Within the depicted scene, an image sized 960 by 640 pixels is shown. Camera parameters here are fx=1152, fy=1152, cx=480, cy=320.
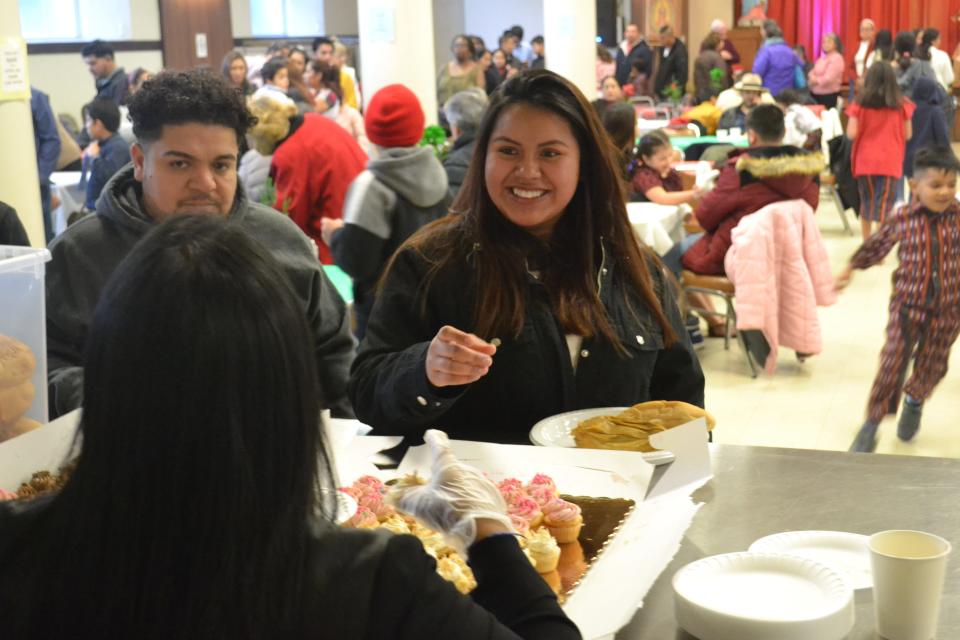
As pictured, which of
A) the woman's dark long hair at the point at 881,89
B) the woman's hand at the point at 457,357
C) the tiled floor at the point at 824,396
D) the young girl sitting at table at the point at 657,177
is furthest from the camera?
the woman's dark long hair at the point at 881,89

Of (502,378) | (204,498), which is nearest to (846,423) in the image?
(502,378)

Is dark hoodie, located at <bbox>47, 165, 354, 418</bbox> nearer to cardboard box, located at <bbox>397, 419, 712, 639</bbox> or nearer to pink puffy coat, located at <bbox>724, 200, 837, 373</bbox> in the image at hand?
cardboard box, located at <bbox>397, 419, 712, 639</bbox>

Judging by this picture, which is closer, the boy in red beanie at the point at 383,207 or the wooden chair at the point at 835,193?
the boy in red beanie at the point at 383,207

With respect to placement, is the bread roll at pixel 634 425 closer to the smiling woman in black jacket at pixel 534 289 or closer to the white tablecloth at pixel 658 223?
the smiling woman in black jacket at pixel 534 289

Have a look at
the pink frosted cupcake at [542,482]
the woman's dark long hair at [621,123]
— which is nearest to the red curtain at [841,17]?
the woman's dark long hair at [621,123]

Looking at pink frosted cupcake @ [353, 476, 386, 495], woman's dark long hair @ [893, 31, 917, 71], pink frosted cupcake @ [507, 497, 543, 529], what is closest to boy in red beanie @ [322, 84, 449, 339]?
pink frosted cupcake @ [353, 476, 386, 495]

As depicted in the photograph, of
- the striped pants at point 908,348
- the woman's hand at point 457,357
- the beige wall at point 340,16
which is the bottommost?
the striped pants at point 908,348

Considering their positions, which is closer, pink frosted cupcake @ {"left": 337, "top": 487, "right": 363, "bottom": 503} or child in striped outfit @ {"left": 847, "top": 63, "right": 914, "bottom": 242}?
pink frosted cupcake @ {"left": 337, "top": 487, "right": 363, "bottom": 503}

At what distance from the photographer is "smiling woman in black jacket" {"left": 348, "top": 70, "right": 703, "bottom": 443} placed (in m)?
2.19

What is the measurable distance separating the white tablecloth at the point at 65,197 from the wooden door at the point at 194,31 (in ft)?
19.5

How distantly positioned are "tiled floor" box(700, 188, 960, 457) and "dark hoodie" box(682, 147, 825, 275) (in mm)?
633

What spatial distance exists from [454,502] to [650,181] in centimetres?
568

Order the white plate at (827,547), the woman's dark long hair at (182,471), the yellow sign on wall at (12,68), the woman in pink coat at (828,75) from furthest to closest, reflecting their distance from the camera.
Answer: the woman in pink coat at (828,75) < the yellow sign on wall at (12,68) < the white plate at (827,547) < the woman's dark long hair at (182,471)

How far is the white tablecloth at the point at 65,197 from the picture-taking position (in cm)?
800
